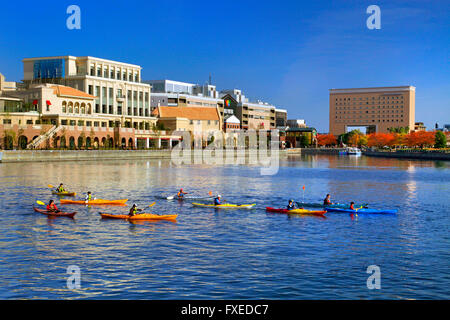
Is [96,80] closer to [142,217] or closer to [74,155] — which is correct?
[74,155]

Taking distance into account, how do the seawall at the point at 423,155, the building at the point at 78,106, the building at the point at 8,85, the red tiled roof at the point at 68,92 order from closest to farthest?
the building at the point at 78,106 < the red tiled roof at the point at 68,92 < the building at the point at 8,85 < the seawall at the point at 423,155

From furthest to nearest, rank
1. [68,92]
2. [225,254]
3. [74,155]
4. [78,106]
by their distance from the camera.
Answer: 1. [78,106]
2. [68,92]
3. [74,155]
4. [225,254]

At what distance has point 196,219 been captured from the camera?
44.5 meters

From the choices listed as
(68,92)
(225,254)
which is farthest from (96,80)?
(225,254)

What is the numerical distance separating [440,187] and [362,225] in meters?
39.3

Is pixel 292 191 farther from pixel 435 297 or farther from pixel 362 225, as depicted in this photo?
pixel 435 297

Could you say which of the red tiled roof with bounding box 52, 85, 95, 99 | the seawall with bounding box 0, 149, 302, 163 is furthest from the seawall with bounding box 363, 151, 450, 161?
the red tiled roof with bounding box 52, 85, 95, 99

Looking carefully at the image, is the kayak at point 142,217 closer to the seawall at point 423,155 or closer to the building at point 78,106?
the building at point 78,106

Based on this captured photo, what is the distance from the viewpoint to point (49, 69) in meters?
170

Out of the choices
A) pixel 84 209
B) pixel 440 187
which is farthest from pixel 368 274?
pixel 440 187

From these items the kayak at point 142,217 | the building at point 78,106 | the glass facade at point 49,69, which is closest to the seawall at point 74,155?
the building at point 78,106

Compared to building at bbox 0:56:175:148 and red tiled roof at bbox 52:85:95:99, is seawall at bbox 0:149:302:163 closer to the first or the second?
building at bbox 0:56:175:148

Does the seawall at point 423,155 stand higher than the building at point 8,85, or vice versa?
the building at point 8,85

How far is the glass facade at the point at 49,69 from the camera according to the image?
16888cm
